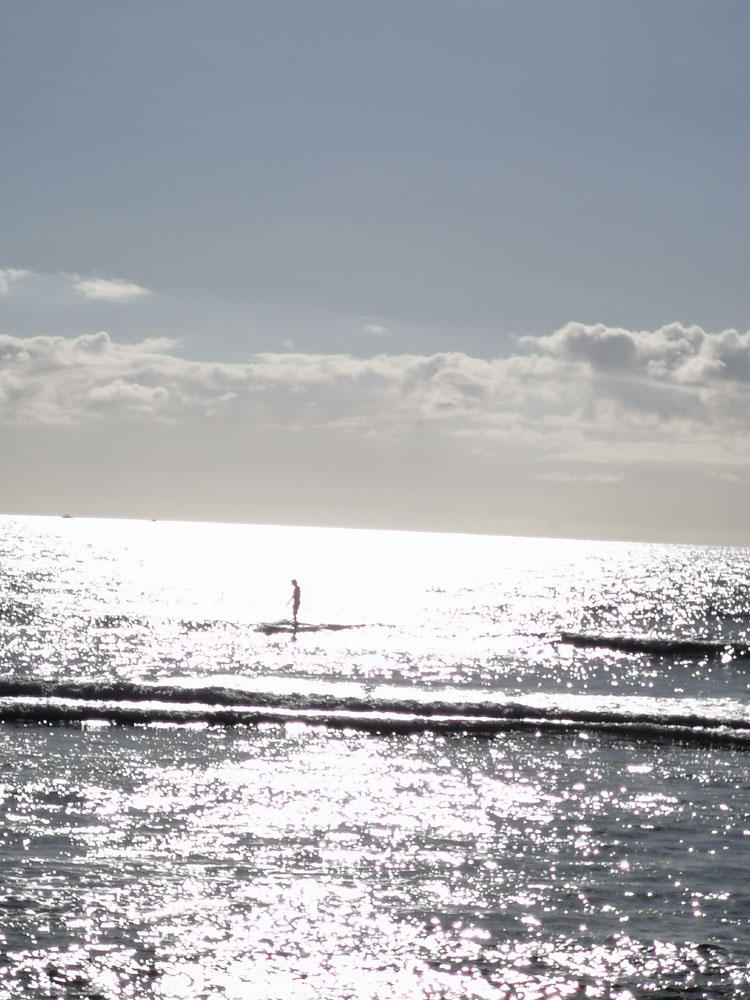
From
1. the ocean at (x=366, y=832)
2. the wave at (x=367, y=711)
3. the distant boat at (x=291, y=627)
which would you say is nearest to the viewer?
the ocean at (x=366, y=832)

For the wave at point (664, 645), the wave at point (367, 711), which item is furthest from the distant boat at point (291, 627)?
the wave at point (367, 711)

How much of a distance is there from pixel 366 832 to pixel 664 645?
62318 millimetres

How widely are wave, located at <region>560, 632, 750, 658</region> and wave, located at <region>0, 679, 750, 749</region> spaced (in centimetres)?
3172

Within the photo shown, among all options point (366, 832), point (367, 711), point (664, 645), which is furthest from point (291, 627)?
point (366, 832)

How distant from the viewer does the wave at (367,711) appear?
41000 millimetres

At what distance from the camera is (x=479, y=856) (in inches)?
906

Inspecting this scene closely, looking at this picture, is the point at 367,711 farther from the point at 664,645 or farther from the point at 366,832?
the point at 664,645

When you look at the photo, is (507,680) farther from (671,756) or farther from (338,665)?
(671,756)

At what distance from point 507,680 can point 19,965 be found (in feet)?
152

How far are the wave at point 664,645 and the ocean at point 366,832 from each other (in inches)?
762

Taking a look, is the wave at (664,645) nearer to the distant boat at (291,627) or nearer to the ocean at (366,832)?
the distant boat at (291,627)

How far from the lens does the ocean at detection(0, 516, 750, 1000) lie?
16703 millimetres

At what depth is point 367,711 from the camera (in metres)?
44.3

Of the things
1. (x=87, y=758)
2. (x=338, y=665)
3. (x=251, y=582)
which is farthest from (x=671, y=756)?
(x=251, y=582)
